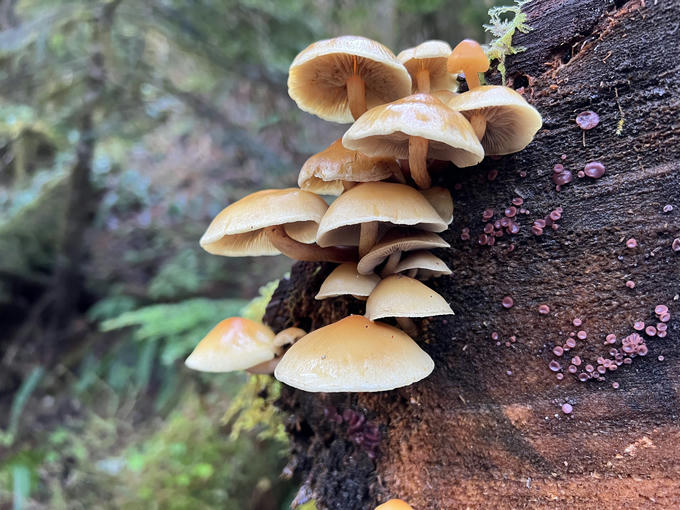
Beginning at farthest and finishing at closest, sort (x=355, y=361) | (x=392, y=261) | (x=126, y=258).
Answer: (x=126, y=258), (x=392, y=261), (x=355, y=361)

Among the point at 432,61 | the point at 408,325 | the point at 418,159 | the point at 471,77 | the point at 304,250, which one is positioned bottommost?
the point at 408,325

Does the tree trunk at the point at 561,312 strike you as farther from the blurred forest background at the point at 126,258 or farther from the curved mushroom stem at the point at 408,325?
the blurred forest background at the point at 126,258

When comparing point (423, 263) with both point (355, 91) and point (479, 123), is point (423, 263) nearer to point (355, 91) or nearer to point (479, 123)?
point (479, 123)

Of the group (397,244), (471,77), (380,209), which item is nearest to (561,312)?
(397,244)

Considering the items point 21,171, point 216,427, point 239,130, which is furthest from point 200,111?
point 216,427

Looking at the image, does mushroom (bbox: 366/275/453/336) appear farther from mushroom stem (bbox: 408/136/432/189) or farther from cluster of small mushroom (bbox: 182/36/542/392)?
mushroom stem (bbox: 408/136/432/189)

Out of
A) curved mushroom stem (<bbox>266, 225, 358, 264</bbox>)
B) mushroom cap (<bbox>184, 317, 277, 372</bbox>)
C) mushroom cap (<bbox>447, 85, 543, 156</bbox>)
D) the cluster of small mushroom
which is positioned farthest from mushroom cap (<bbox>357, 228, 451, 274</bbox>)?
mushroom cap (<bbox>184, 317, 277, 372</bbox>)

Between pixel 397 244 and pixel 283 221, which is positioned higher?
pixel 283 221

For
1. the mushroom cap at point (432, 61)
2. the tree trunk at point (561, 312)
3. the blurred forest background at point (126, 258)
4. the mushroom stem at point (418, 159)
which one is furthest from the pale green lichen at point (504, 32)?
the blurred forest background at point (126, 258)
